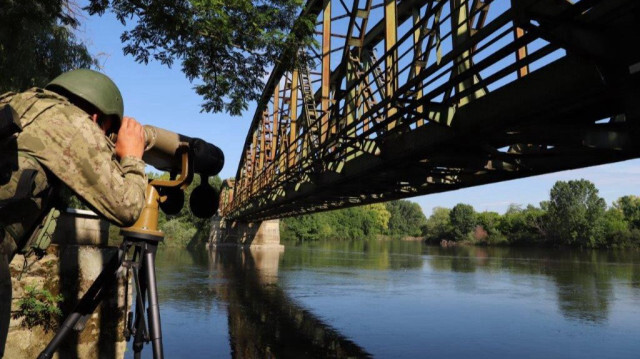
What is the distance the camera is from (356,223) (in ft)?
420

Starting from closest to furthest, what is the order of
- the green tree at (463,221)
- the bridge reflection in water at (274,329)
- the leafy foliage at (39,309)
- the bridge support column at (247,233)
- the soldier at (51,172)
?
the soldier at (51,172) → the leafy foliage at (39,309) → the bridge reflection in water at (274,329) → the bridge support column at (247,233) → the green tree at (463,221)

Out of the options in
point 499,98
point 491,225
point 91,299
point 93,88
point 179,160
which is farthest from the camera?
point 491,225

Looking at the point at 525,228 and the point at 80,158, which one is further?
the point at 525,228

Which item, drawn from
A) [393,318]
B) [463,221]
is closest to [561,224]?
[463,221]

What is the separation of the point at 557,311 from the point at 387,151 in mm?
10123

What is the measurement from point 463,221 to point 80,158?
98.6 meters

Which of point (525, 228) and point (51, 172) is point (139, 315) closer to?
point (51, 172)

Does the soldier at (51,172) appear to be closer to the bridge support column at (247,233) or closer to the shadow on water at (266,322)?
the shadow on water at (266,322)

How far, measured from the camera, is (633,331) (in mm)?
12852

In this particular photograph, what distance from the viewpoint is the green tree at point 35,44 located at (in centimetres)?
712

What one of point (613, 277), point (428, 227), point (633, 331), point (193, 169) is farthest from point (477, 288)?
point (428, 227)

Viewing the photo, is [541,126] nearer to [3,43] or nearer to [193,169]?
[193,169]

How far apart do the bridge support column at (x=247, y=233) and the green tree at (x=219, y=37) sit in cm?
4453

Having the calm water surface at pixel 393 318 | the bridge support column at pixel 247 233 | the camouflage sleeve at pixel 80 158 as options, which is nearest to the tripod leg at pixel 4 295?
the camouflage sleeve at pixel 80 158
